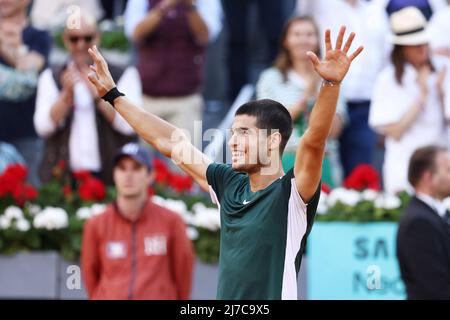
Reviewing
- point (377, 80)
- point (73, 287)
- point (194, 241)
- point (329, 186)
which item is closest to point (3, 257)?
point (73, 287)

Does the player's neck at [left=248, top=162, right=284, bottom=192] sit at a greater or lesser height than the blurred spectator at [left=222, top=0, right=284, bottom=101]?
lesser

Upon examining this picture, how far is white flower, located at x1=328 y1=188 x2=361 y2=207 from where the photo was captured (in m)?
10.1

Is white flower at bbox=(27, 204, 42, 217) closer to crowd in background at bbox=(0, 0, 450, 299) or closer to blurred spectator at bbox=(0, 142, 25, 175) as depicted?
crowd in background at bbox=(0, 0, 450, 299)

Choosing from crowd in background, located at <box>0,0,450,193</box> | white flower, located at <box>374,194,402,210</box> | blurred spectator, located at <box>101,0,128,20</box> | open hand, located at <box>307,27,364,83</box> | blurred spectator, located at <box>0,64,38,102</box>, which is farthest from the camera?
blurred spectator, located at <box>101,0,128,20</box>

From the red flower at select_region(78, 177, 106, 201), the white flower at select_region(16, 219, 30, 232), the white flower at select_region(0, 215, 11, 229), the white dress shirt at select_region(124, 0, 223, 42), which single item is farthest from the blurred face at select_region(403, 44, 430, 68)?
the white flower at select_region(0, 215, 11, 229)

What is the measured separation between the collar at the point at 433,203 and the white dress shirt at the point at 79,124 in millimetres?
2908

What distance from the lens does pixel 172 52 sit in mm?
11758

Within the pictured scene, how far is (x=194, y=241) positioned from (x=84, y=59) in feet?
5.80

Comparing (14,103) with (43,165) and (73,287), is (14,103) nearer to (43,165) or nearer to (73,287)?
(43,165)

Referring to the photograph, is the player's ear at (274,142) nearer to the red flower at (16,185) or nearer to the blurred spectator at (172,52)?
the red flower at (16,185)

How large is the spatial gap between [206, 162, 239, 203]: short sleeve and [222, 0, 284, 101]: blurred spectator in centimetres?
623

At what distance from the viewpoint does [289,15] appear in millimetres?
12664

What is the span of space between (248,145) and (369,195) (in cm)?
414
